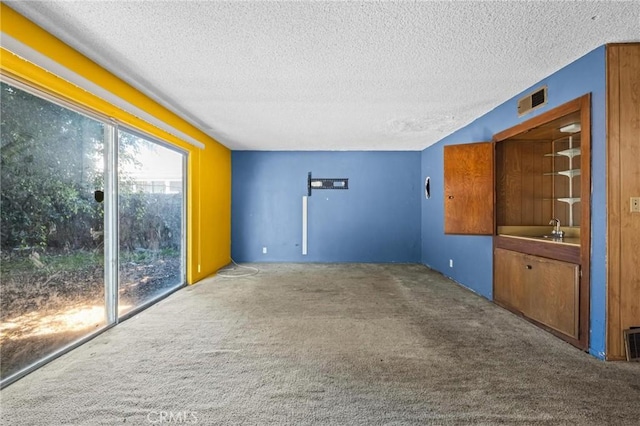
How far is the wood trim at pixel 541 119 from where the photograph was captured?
232 cm

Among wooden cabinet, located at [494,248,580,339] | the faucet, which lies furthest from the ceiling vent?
wooden cabinet, located at [494,248,580,339]

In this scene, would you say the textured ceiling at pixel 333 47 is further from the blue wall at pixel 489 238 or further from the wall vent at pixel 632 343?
the wall vent at pixel 632 343

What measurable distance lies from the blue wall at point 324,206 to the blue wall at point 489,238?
0.49m

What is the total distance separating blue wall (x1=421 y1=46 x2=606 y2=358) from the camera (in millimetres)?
2119

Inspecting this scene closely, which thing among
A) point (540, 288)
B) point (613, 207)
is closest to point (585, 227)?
point (613, 207)

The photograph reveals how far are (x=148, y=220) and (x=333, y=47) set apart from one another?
117 inches

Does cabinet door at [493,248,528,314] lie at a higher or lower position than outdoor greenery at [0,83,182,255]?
lower

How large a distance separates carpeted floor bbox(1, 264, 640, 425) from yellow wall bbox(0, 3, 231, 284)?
167 cm

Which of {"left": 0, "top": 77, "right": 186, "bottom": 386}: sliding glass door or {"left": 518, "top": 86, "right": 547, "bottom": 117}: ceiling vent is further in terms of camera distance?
{"left": 518, "top": 86, "right": 547, "bottom": 117}: ceiling vent

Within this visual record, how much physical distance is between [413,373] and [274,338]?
1.18m

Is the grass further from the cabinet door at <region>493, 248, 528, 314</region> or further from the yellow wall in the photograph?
the cabinet door at <region>493, 248, 528, 314</region>

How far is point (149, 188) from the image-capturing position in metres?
3.45

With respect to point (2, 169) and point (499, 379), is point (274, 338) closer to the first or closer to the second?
point (499, 379)

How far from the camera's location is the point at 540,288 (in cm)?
269
